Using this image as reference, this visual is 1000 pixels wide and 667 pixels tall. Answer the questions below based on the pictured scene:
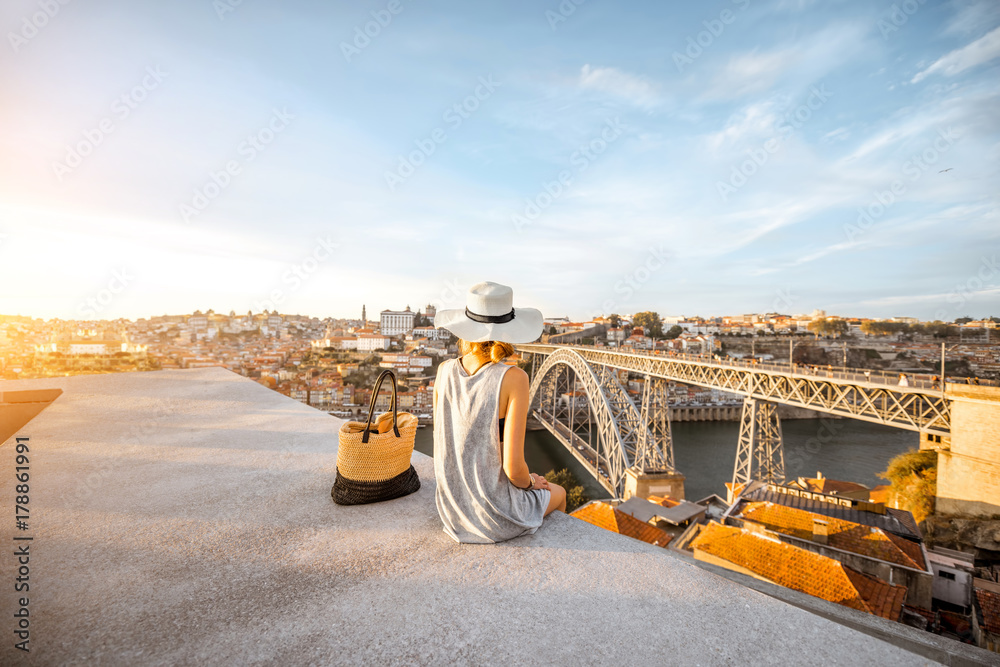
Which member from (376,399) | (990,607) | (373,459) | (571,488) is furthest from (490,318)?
(571,488)

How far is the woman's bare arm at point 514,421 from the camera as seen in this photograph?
1.55 metres

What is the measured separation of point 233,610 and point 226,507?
84 cm

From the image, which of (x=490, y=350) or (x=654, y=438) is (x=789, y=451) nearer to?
(x=654, y=438)

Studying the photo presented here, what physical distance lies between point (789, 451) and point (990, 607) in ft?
74.5

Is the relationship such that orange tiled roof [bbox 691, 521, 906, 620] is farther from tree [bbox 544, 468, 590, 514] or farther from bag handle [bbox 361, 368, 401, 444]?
tree [bbox 544, 468, 590, 514]

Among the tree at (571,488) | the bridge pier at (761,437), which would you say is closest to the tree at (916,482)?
the bridge pier at (761,437)

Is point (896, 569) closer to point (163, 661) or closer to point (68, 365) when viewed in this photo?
point (163, 661)

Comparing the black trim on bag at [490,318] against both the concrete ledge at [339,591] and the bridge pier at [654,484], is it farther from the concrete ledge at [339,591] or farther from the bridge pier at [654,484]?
the bridge pier at [654,484]

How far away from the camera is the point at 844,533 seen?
29.7 feet

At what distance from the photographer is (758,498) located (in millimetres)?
11406

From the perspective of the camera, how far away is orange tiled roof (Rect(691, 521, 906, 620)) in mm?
6090

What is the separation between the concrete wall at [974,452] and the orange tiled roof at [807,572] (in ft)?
15.8

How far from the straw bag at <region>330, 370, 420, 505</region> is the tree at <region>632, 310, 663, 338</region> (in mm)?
55854

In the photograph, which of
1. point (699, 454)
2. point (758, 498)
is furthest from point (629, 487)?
point (699, 454)
